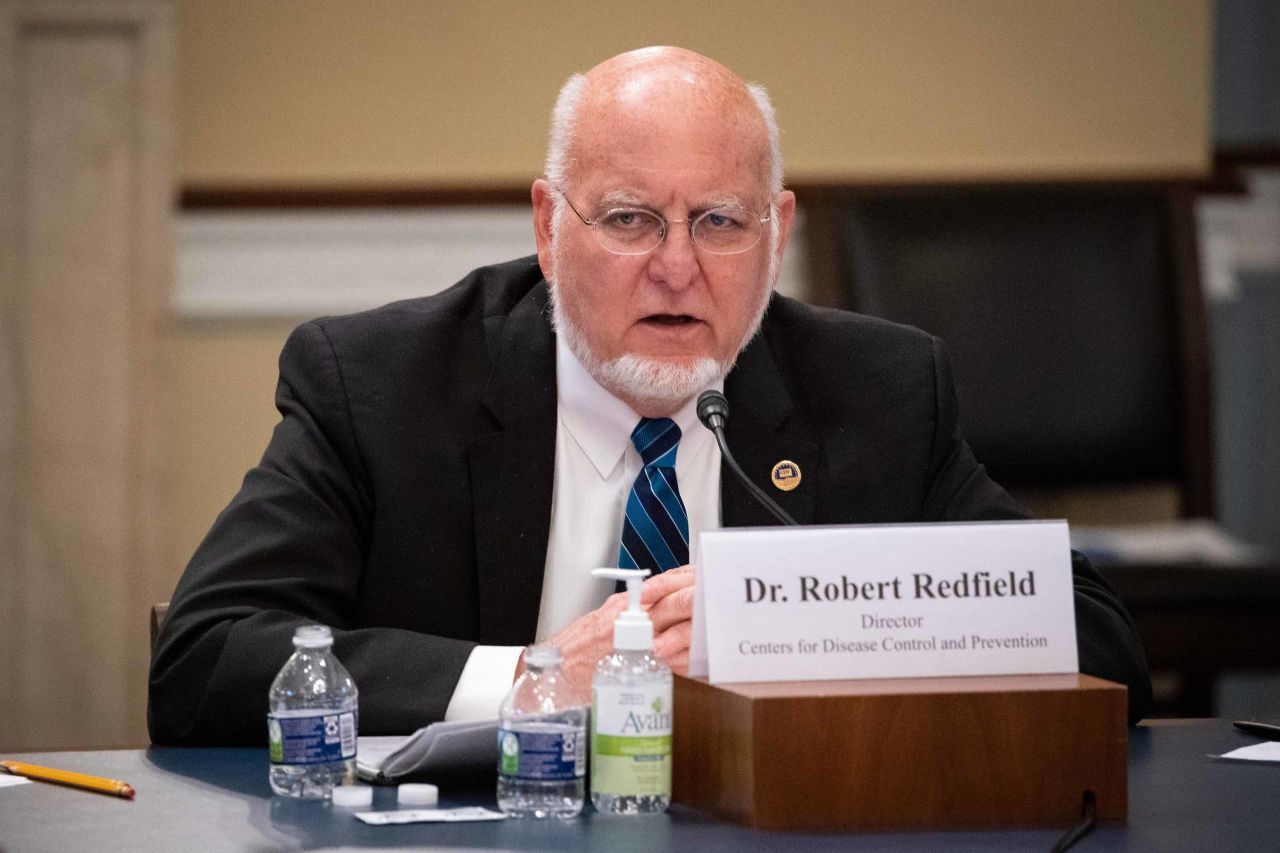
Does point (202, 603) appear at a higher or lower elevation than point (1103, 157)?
lower

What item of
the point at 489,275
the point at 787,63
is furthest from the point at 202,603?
the point at 787,63

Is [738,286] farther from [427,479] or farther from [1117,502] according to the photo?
[1117,502]

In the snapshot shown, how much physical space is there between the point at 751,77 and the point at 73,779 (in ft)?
10.5

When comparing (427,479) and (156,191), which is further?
(156,191)

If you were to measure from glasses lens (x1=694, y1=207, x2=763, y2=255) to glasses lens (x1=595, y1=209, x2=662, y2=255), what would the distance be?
0.19 feet

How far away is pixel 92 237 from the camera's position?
4207 mm

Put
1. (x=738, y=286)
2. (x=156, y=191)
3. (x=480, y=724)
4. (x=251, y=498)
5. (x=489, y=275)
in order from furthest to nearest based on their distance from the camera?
(x=156, y=191)
(x=489, y=275)
(x=738, y=286)
(x=251, y=498)
(x=480, y=724)

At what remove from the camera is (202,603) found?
79.0 inches

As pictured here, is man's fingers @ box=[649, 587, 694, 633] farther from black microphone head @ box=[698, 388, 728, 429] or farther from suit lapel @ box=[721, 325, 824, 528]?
suit lapel @ box=[721, 325, 824, 528]

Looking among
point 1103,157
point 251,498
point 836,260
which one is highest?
point 1103,157

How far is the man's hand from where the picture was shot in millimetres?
1729

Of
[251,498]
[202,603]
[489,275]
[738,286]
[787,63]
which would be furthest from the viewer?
[787,63]

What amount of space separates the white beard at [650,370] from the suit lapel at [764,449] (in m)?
0.06

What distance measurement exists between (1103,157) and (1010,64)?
352 millimetres
